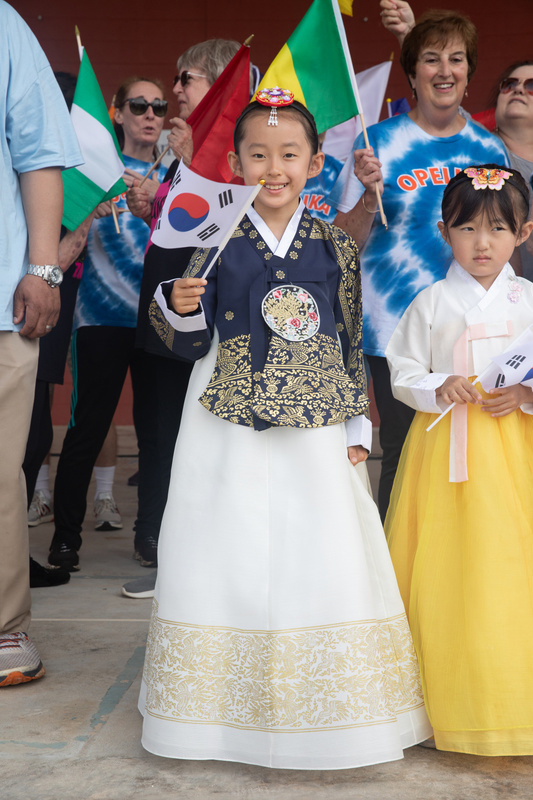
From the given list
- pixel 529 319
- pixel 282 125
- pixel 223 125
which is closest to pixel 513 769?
pixel 529 319

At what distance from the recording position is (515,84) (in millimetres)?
3119

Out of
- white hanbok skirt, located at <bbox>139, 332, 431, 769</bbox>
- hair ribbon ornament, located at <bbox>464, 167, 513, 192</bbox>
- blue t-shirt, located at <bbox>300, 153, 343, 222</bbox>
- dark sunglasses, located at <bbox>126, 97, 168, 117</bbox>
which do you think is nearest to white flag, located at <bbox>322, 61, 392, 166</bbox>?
blue t-shirt, located at <bbox>300, 153, 343, 222</bbox>

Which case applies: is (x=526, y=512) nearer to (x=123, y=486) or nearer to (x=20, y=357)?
(x=20, y=357)

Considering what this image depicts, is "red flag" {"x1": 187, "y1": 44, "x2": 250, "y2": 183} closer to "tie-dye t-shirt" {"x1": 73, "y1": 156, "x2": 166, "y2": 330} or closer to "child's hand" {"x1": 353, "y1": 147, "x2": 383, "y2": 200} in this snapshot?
"child's hand" {"x1": 353, "y1": 147, "x2": 383, "y2": 200}

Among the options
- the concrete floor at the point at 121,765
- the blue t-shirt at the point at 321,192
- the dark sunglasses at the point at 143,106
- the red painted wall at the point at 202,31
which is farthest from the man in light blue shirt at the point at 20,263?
the red painted wall at the point at 202,31

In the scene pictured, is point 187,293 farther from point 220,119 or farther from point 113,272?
point 113,272

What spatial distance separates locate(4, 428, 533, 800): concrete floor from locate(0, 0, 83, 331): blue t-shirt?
3.13 feet

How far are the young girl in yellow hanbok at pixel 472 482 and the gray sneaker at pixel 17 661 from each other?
3.23 ft

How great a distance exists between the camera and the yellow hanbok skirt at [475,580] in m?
1.89

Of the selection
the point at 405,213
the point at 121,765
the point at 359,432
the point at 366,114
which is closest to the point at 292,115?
the point at 359,432

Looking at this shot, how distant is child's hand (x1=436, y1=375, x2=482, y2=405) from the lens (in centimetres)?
203

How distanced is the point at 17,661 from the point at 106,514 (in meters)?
1.91

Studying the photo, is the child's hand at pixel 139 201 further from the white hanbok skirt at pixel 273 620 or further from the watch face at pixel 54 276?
the white hanbok skirt at pixel 273 620

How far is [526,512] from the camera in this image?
6.68 ft
